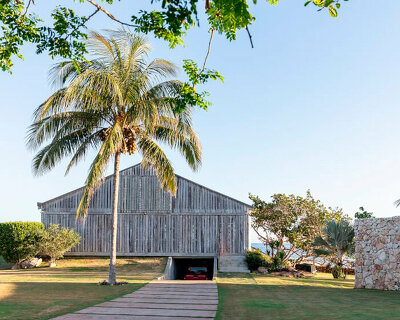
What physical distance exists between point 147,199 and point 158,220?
1.54m

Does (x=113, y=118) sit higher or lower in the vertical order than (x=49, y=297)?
higher

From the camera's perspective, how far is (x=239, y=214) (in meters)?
26.2

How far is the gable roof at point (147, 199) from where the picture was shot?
26.5 m

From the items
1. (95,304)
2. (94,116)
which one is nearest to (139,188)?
(94,116)

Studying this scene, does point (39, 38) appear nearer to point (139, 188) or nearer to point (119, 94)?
point (119, 94)

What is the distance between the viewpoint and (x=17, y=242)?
23.2 meters

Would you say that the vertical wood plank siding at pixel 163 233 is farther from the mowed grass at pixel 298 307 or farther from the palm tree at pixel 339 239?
the mowed grass at pixel 298 307

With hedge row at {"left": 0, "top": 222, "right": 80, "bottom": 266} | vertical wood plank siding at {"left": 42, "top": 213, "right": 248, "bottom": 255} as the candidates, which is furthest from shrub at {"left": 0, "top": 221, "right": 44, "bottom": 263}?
vertical wood plank siding at {"left": 42, "top": 213, "right": 248, "bottom": 255}

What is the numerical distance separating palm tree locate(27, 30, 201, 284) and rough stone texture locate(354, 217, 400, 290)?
7.62 m

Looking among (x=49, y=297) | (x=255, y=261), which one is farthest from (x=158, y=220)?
(x=49, y=297)

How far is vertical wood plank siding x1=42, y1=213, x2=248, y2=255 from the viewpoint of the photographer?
26156mm

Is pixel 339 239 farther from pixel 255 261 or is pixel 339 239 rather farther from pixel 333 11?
pixel 333 11

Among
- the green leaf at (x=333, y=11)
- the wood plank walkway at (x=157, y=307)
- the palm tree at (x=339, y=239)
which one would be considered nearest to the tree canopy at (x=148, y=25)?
the green leaf at (x=333, y=11)

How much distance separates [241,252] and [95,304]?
54.2ft
